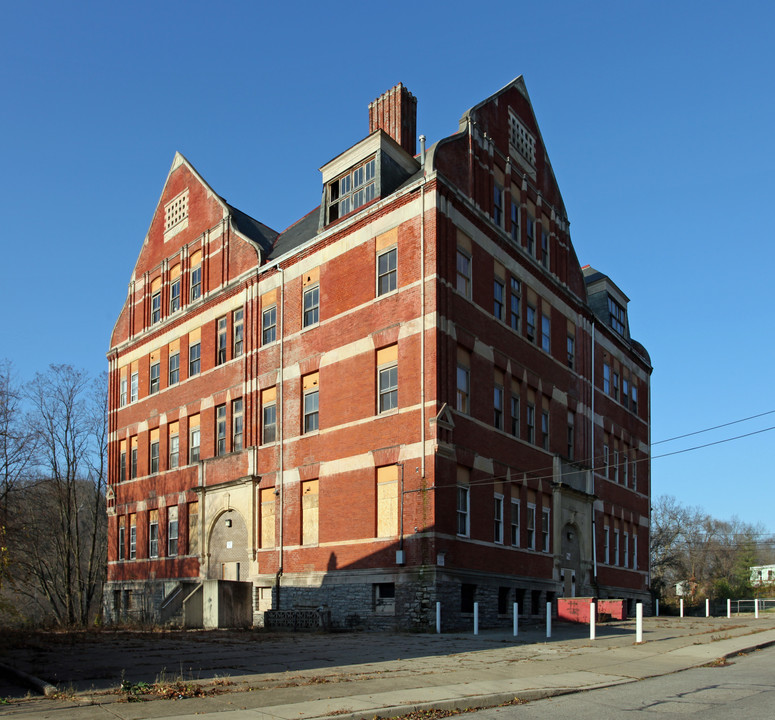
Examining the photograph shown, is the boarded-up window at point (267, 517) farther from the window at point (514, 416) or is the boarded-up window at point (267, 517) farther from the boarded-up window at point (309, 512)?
the window at point (514, 416)

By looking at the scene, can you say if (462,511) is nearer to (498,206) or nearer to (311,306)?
(311,306)

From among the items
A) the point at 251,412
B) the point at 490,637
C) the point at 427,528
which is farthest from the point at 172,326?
the point at 490,637

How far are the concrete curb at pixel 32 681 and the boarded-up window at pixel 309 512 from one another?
17376 mm

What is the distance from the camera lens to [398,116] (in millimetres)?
35531

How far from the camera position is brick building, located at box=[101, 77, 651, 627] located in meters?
29.6

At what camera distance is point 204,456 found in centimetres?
3975

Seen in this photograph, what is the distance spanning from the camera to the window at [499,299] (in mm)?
33625

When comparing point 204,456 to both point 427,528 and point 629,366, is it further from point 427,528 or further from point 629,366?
point 629,366

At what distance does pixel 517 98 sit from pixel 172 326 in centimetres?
2099

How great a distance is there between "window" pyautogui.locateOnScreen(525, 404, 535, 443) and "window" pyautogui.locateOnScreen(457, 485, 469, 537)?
251 inches

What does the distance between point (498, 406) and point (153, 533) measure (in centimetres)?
2113

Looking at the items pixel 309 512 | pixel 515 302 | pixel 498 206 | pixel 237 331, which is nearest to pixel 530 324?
pixel 515 302

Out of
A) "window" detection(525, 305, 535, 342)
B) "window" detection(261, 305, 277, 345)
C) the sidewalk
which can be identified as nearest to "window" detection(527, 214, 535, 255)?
"window" detection(525, 305, 535, 342)

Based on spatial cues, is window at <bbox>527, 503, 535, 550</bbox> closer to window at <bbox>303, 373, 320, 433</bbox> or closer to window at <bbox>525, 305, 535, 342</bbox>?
window at <bbox>525, 305, 535, 342</bbox>
